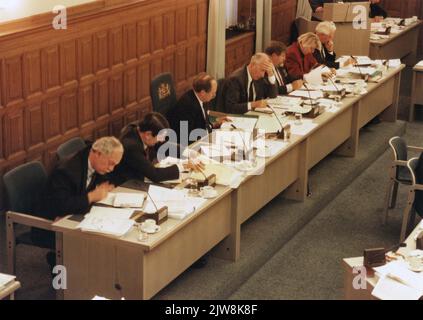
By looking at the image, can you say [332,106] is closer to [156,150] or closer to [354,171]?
[354,171]

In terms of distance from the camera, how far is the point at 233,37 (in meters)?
10.5

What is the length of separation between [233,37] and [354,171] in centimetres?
281

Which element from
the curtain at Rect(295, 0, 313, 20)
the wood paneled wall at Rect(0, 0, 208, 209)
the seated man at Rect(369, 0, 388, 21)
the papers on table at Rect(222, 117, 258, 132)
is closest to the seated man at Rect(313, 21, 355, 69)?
the wood paneled wall at Rect(0, 0, 208, 209)

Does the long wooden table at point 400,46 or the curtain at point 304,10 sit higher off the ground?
the curtain at point 304,10

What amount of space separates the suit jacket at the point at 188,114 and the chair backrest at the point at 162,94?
195mm

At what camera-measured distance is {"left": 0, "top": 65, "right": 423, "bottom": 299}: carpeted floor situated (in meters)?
6.11

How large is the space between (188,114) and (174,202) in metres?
1.82

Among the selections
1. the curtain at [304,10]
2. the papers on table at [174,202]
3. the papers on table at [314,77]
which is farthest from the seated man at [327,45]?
the papers on table at [174,202]

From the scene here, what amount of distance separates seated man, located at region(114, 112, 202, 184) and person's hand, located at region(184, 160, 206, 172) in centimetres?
14

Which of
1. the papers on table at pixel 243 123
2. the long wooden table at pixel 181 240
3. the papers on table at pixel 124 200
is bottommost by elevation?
the long wooden table at pixel 181 240

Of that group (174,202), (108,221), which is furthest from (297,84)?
(108,221)

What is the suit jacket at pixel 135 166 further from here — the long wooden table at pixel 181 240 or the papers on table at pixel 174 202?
the long wooden table at pixel 181 240

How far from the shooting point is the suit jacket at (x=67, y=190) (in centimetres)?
550

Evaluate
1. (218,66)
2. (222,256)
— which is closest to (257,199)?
(222,256)
